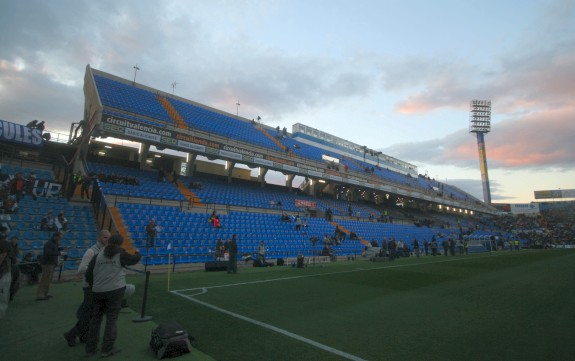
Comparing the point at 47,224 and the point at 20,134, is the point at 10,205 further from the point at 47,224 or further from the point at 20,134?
the point at 20,134

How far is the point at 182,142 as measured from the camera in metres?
24.0

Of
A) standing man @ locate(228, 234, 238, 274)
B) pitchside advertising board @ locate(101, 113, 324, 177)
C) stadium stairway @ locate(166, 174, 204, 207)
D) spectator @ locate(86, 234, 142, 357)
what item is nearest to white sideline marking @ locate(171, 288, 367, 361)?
spectator @ locate(86, 234, 142, 357)

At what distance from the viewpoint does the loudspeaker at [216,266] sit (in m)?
14.2

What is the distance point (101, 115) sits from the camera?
19703mm

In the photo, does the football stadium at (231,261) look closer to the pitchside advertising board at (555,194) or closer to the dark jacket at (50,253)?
the dark jacket at (50,253)

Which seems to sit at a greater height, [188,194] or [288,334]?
[188,194]

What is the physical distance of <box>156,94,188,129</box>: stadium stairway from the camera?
87.1 ft

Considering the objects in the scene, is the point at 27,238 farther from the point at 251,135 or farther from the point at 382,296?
the point at 251,135

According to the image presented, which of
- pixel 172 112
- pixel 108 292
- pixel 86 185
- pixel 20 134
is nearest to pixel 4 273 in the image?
pixel 108 292

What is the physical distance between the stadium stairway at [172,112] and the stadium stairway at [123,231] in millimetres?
Answer: 11012

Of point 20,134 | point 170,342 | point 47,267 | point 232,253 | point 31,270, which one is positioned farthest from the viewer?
point 20,134

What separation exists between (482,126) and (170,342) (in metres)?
87.6

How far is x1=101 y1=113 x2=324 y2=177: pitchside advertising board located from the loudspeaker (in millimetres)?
12678

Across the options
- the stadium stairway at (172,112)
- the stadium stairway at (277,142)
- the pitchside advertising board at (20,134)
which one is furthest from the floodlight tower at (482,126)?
the pitchside advertising board at (20,134)
